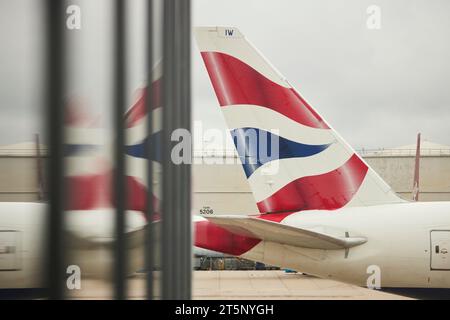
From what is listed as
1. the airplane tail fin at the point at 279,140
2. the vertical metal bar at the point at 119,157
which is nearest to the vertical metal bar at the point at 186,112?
the vertical metal bar at the point at 119,157

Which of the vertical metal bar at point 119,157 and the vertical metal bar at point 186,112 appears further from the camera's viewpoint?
the vertical metal bar at point 186,112

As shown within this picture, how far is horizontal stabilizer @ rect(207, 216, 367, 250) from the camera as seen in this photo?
6.73m

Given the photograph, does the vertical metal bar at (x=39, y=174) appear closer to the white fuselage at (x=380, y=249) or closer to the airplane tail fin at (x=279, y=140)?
the white fuselage at (x=380, y=249)

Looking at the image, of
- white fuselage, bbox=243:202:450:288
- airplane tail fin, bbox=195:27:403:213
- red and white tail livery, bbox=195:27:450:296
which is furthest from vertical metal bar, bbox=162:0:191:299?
airplane tail fin, bbox=195:27:403:213

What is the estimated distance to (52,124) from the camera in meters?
0.90

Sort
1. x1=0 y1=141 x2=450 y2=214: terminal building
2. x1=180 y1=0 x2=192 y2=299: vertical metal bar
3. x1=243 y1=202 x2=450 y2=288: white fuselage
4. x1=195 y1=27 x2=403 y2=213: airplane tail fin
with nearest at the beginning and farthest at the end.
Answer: x1=180 y1=0 x2=192 y2=299: vertical metal bar
x1=243 y1=202 x2=450 y2=288: white fuselage
x1=195 y1=27 x2=403 y2=213: airplane tail fin
x1=0 y1=141 x2=450 y2=214: terminal building

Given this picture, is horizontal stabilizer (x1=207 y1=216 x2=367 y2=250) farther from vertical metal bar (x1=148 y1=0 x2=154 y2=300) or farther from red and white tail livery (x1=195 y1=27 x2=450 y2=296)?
vertical metal bar (x1=148 y1=0 x2=154 y2=300)

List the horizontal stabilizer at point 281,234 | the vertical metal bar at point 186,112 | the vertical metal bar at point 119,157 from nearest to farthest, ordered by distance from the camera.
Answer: the vertical metal bar at point 119,157 → the vertical metal bar at point 186,112 → the horizontal stabilizer at point 281,234

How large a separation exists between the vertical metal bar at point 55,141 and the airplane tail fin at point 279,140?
7.45m

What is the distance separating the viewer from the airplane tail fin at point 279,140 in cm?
821

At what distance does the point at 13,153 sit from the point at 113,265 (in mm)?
510

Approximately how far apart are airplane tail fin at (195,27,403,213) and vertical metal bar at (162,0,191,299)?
5.11 metres
